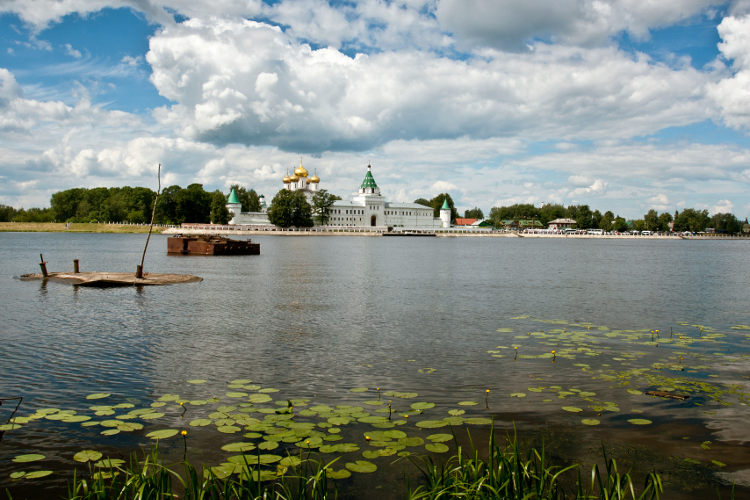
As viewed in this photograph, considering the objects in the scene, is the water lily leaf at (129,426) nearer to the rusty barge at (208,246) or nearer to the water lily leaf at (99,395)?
the water lily leaf at (99,395)

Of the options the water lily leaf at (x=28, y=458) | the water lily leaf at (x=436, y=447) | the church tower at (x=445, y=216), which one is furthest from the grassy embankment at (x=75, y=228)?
the water lily leaf at (x=436, y=447)

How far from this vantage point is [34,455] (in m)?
7.14

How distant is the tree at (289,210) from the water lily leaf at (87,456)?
421ft

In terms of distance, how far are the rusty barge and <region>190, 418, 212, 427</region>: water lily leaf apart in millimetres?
48865

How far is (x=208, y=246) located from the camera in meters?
55.9

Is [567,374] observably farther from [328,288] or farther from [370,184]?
[370,184]

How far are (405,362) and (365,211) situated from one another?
15139 centimetres

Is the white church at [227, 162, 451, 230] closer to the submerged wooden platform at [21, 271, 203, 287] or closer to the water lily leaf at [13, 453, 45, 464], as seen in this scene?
the submerged wooden platform at [21, 271, 203, 287]

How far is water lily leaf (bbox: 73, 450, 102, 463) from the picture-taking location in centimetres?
695

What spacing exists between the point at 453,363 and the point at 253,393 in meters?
4.66

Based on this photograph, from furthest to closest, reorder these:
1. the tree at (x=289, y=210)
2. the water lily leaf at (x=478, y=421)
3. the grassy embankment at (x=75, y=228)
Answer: the tree at (x=289, y=210), the grassy embankment at (x=75, y=228), the water lily leaf at (x=478, y=421)

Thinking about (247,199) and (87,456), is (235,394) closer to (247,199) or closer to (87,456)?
(87,456)

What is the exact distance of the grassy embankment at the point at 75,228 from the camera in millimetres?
131375

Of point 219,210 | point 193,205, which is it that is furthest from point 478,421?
point 193,205
